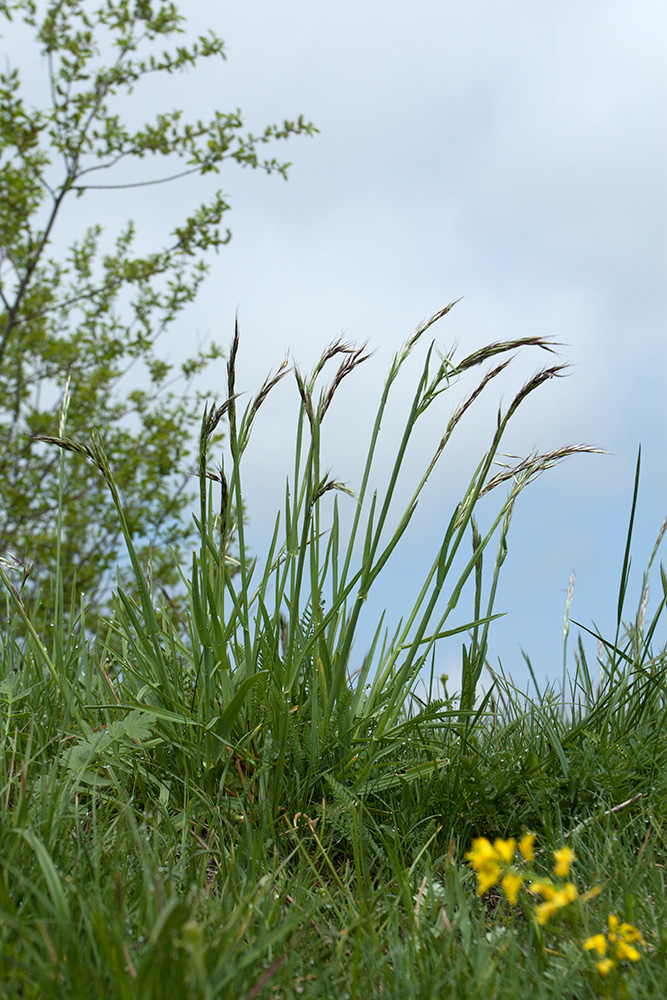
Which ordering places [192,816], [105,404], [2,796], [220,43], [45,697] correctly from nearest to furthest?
1. [2,796]
2. [192,816]
3. [45,697]
4. [220,43]
5. [105,404]

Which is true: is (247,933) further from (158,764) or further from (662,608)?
(662,608)

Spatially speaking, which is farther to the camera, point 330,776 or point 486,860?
point 330,776

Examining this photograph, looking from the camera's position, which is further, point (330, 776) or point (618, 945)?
point (330, 776)

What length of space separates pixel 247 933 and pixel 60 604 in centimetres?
110

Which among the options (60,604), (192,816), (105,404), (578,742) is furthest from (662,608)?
(105,404)

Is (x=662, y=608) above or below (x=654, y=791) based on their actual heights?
above

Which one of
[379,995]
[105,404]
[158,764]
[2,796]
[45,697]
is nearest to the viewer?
[379,995]

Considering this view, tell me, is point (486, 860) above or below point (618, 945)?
above

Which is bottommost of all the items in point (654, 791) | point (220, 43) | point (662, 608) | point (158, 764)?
point (654, 791)

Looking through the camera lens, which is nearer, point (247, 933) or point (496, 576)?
point (247, 933)

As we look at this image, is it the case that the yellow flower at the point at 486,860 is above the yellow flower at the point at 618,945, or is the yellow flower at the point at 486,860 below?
above

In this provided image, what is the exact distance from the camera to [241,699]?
73.5 inches

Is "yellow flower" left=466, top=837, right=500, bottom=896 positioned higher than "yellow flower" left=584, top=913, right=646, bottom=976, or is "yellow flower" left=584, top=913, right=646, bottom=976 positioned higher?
"yellow flower" left=466, top=837, right=500, bottom=896

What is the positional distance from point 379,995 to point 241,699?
2.31 feet
